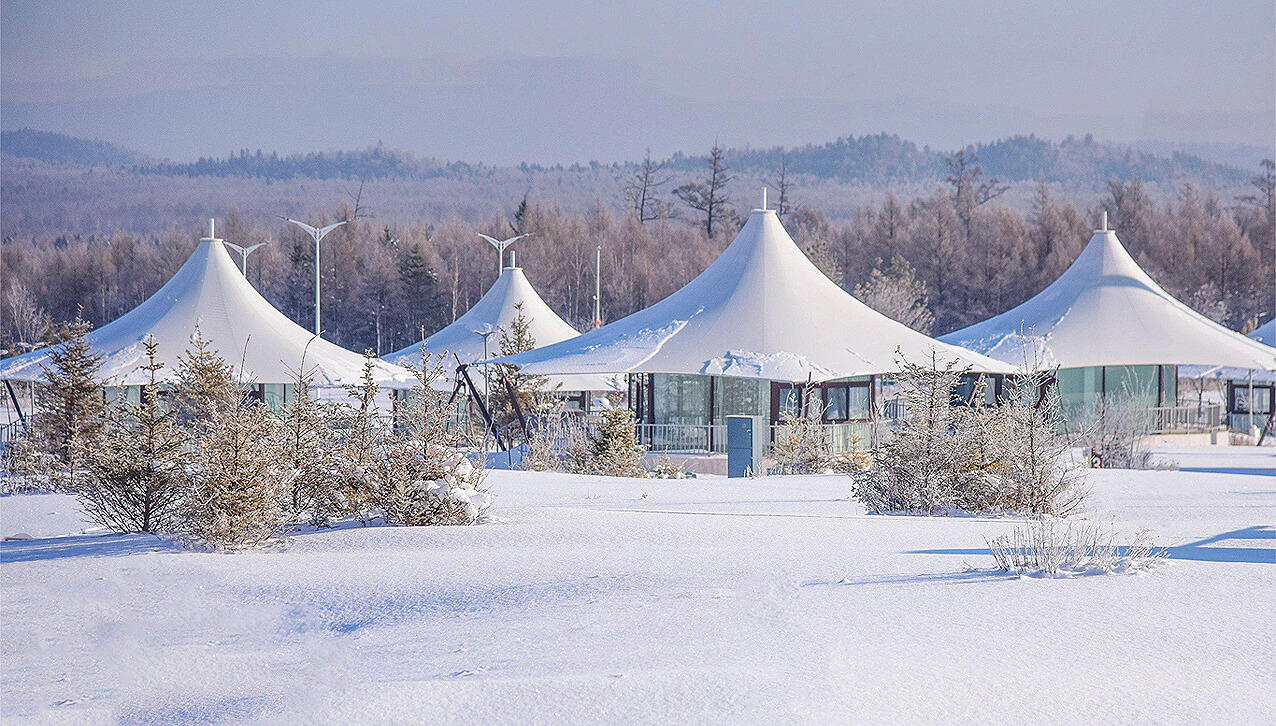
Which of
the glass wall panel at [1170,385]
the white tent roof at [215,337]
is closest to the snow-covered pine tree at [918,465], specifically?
the white tent roof at [215,337]

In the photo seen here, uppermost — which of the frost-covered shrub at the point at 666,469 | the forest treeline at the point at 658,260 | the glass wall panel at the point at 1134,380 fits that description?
the forest treeline at the point at 658,260

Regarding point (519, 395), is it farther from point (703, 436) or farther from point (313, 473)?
point (313, 473)

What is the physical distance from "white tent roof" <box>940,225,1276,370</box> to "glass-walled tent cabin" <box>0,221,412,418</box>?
13.4m

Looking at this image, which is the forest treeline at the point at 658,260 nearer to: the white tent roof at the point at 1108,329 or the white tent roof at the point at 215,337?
the white tent roof at the point at 1108,329

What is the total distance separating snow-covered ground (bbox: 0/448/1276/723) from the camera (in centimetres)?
487

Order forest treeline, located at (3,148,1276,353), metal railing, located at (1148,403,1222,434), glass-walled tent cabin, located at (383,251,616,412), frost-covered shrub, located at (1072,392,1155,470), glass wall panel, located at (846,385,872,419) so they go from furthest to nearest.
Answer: forest treeline, located at (3,148,1276,353), glass-walled tent cabin, located at (383,251,616,412), metal railing, located at (1148,403,1222,434), glass wall panel, located at (846,385,872,419), frost-covered shrub, located at (1072,392,1155,470)

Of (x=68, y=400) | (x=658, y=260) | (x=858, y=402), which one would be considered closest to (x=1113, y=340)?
(x=858, y=402)

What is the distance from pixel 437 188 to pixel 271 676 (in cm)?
15673

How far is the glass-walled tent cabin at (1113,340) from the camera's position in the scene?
88.5 ft

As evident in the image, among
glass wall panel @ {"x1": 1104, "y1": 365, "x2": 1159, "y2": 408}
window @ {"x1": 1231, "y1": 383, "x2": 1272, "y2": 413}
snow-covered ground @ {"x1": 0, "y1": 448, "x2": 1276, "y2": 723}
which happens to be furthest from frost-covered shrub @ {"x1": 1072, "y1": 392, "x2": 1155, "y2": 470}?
window @ {"x1": 1231, "y1": 383, "x2": 1272, "y2": 413}

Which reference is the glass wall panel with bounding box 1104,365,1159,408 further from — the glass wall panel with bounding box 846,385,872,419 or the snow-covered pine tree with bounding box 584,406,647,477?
the snow-covered pine tree with bounding box 584,406,647,477

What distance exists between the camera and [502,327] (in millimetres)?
33312

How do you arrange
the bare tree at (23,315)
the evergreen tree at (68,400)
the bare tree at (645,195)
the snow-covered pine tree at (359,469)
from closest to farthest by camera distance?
the snow-covered pine tree at (359,469) < the evergreen tree at (68,400) < the bare tree at (23,315) < the bare tree at (645,195)

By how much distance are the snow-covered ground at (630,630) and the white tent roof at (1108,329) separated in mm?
18615
